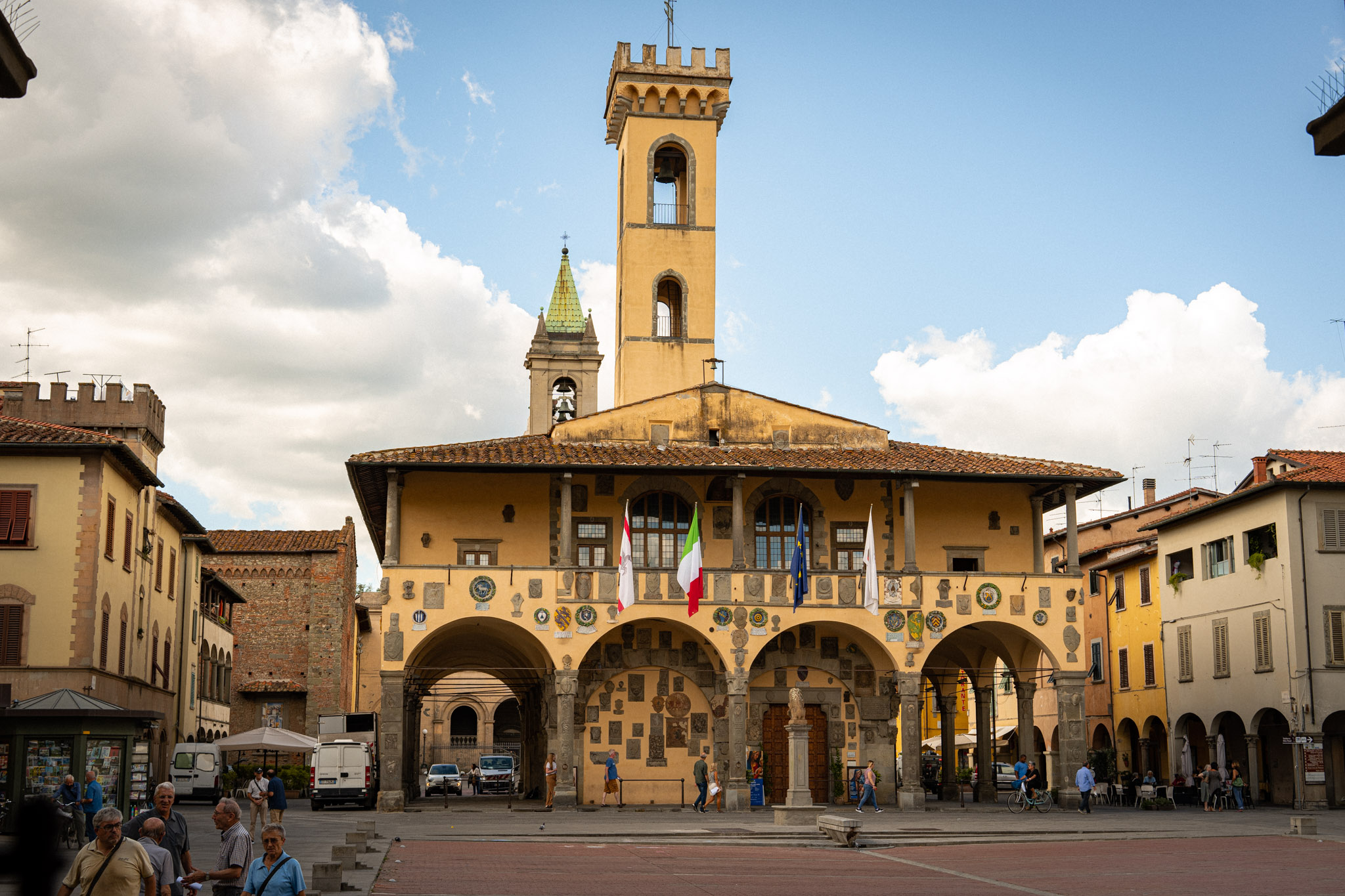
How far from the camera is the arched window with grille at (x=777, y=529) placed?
1313 inches

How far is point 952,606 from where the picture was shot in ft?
105

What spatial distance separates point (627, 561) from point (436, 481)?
5518 millimetres

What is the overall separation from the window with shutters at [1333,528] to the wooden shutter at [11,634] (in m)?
30.0

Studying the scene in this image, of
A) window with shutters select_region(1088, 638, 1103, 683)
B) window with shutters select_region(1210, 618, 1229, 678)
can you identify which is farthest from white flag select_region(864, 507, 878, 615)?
window with shutters select_region(1088, 638, 1103, 683)

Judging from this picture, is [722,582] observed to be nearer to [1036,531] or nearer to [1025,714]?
[1036,531]

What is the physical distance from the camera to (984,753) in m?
36.9

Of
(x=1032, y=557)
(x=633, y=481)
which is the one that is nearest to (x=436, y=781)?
(x=633, y=481)

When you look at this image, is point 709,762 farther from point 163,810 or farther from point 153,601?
point 163,810

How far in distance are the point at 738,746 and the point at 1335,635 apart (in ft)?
49.5

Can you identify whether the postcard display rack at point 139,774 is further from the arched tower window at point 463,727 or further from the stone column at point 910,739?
the arched tower window at point 463,727

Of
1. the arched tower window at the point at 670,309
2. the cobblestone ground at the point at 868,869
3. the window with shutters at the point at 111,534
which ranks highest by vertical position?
the arched tower window at the point at 670,309

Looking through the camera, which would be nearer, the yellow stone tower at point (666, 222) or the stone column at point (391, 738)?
the stone column at point (391, 738)

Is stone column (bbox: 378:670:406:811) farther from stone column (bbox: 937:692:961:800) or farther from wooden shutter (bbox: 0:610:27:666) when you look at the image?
stone column (bbox: 937:692:961:800)

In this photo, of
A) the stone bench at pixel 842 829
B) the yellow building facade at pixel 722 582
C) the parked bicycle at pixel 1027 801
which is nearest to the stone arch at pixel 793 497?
the yellow building facade at pixel 722 582
